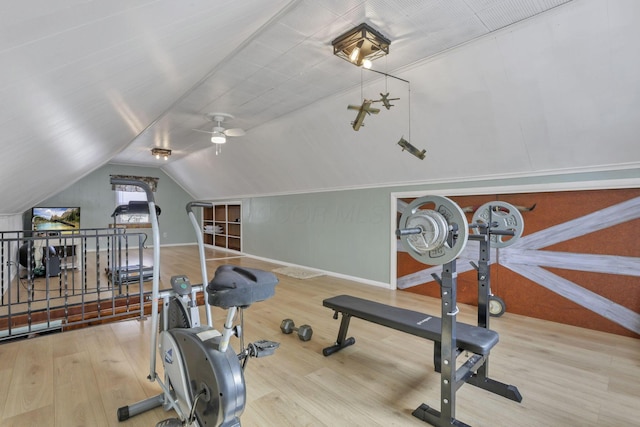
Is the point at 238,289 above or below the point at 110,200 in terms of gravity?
below

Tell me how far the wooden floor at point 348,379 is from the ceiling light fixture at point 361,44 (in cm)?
271

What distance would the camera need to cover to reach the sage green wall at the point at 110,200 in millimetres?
9225

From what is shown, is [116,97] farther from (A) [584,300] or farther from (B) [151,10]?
(A) [584,300]

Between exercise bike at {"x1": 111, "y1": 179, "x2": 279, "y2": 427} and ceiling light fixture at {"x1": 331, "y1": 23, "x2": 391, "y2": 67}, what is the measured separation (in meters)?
2.07

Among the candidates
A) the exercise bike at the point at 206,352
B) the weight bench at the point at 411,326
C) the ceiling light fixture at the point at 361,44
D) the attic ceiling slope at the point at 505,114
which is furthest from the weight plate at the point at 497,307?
the exercise bike at the point at 206,352

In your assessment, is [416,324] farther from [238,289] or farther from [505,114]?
[505,114]

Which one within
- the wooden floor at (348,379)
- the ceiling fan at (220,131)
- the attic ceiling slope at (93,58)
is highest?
the ceiling fan at (220,131)

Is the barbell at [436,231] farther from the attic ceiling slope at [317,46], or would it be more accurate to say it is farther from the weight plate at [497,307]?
the weight plate at [497,307]

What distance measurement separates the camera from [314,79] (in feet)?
11.8

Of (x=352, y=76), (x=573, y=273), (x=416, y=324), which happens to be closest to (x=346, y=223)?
(x=352, y=76)

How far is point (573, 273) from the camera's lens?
3.43 m

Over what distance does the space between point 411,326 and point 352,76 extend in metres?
2.78

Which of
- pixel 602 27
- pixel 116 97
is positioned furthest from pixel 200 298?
pixel 602 27

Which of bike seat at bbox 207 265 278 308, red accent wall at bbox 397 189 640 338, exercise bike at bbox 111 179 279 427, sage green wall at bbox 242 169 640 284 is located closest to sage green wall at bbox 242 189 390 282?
sage green wall at bbox 242 169 640 284
